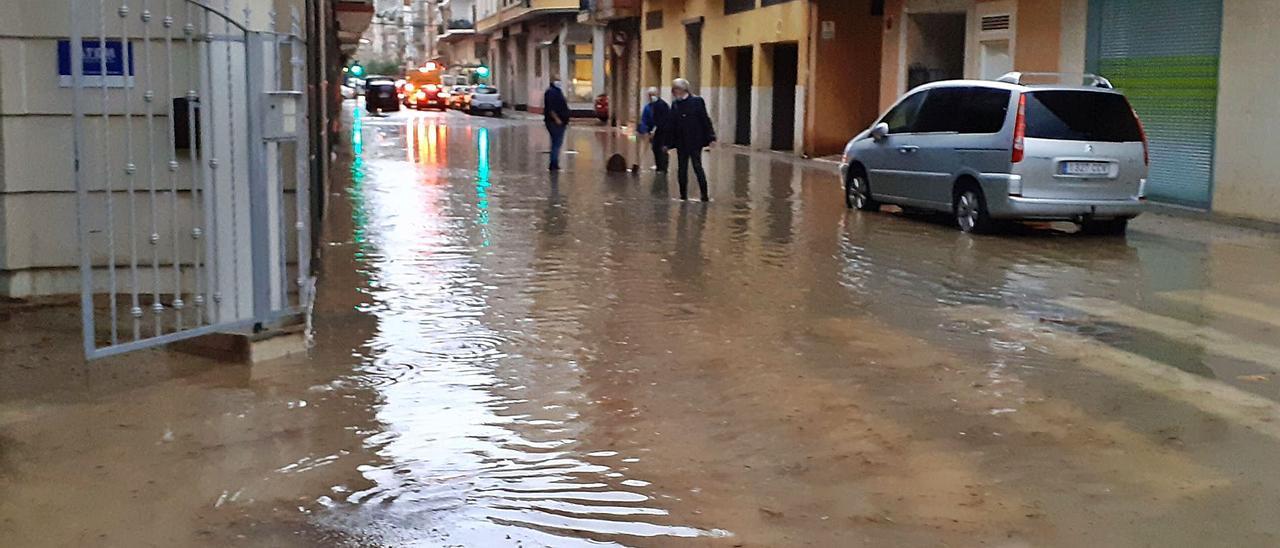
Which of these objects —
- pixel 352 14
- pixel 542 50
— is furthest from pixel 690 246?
pixel 542 50

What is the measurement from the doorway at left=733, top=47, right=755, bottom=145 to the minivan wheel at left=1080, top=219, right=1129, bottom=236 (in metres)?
20.8

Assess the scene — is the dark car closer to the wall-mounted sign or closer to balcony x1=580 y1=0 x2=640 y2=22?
balcony x1=580 y1=0 x2=640 y2=22

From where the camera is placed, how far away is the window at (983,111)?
14.2m

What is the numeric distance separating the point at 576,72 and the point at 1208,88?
46.4 m

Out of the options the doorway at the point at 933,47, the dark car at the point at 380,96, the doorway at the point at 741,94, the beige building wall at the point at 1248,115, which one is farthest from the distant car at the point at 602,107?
the beige building wall at the point at 1248,115

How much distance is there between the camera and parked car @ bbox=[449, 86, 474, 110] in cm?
6698

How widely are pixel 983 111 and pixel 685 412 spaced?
9078mm

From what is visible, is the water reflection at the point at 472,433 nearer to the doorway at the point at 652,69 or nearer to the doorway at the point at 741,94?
the doorway at the point at 741,94

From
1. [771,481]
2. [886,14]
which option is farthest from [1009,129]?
[886,14]

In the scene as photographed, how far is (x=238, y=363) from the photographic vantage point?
292 inches

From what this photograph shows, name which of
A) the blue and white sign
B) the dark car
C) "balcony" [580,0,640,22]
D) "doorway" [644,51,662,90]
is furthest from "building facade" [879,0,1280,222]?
the dark car

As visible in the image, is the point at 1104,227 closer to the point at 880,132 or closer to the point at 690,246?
the point at 880,132

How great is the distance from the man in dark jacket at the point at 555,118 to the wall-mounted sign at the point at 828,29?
738 centimetres

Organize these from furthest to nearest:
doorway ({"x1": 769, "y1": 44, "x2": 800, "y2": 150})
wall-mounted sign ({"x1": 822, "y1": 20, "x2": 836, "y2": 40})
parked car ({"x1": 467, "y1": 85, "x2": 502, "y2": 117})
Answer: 1. parked car ({"x1": 467, "y1": 85, "x2": 502, "y2": 117})
2. doorway ({"x1": 769, "y1": 44, "x2": 800, "y2": 150})
3. wall-mounted sign ({"x1": 822, "y1": 20, "x2": 836, "y2": 40})
